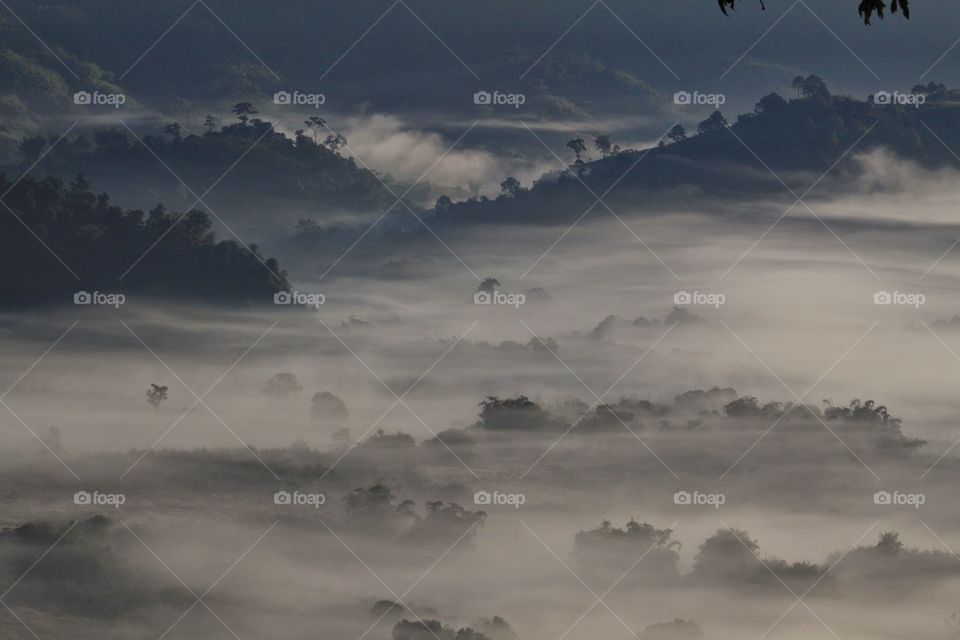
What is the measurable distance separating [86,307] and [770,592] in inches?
1814

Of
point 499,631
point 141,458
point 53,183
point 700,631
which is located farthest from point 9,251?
point 700,631

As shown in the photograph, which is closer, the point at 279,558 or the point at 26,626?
the point at 26,626

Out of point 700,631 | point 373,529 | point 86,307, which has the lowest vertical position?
point 700,631

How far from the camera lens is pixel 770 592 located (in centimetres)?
12781

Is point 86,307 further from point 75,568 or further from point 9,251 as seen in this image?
point 75,568

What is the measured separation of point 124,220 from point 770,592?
1825 inches

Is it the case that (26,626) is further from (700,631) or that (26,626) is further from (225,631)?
(700,631)

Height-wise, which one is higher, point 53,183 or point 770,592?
point 53,183

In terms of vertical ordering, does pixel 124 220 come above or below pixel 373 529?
above

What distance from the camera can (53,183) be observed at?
12112 centimetres

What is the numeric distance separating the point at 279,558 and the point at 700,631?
26924mm

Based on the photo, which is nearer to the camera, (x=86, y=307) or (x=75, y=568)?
(x=86, y=307)

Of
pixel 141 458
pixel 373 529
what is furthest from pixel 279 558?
pixel 141 458

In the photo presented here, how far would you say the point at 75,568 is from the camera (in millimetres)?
130875
